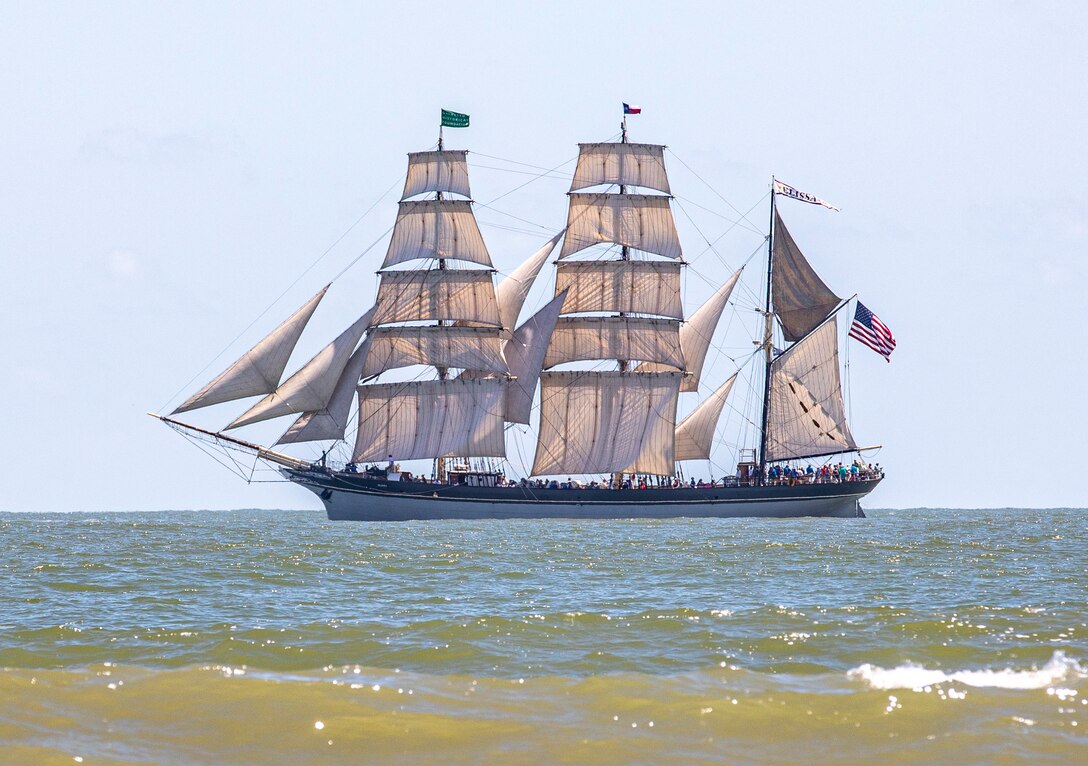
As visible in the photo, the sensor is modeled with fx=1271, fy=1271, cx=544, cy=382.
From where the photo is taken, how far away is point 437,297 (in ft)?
267

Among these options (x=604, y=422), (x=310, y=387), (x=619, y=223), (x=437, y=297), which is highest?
(x=619, y=223)

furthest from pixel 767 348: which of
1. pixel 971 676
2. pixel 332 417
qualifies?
pixel 971 676

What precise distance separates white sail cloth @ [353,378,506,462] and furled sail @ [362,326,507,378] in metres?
1.22

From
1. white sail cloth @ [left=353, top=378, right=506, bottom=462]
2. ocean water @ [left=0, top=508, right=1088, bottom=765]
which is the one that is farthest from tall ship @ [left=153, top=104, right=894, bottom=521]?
ocean water @ [left=0, top=508, right=1088, bottom=765]

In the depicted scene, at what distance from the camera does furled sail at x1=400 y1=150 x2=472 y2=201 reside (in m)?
81.9

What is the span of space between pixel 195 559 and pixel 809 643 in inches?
826

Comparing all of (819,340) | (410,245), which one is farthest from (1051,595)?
(410,245)

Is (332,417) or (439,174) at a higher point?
(439,174)

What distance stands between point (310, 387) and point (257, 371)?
12.8 ft

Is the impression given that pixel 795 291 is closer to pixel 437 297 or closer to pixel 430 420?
pixel 437 297

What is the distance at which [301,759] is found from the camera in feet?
40.5

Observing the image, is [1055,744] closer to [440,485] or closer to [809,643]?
[809,643]

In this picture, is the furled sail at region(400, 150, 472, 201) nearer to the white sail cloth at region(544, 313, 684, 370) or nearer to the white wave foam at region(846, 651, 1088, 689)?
the white sail cloth at region(544, 313, 684, 370)

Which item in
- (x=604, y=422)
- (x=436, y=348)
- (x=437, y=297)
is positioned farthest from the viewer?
(x=604, y=422)
